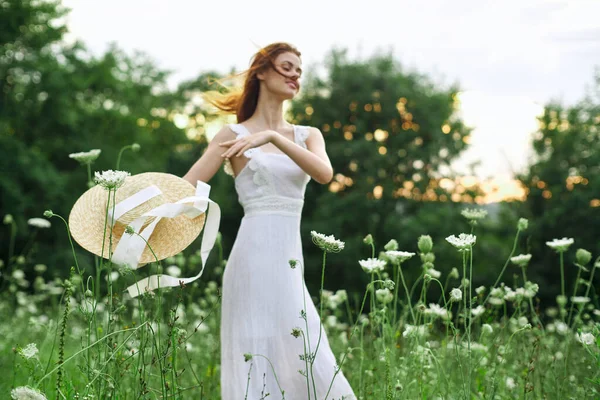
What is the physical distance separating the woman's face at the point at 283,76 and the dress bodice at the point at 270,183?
43 centimetres

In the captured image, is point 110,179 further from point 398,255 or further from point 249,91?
point 249,91

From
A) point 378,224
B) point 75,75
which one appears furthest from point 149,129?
point 378,224

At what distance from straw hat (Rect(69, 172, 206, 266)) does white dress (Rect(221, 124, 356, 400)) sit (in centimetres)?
43

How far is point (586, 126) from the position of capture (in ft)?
72.2

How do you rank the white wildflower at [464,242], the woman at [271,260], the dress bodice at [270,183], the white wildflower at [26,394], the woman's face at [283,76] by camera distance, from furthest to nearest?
the woman's face at [283,76] → the dress bodice at [270,183] → the woman at [271,260] → the white wildflower at [464,242] → the white wildflower at [26,394]

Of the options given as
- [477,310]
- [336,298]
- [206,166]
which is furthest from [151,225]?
[336,298]

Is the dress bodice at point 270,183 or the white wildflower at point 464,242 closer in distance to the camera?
the white wildflower at point 464,242

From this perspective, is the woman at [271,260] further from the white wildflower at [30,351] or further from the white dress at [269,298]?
the white wildflower at [30,351]

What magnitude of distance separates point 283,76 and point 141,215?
53.6 inches

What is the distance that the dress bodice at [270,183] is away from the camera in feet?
12.0

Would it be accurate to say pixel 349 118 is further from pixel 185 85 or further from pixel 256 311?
pixel 256 311

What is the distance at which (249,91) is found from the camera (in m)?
4.11

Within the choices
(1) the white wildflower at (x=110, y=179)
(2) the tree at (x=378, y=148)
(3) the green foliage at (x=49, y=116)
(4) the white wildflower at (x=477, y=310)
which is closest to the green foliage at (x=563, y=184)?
(2) the tree at (x=378, y=148)

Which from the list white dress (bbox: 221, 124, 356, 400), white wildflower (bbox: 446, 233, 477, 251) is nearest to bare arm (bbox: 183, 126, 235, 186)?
white dress (bbox: 221, 124, 356, 400)
